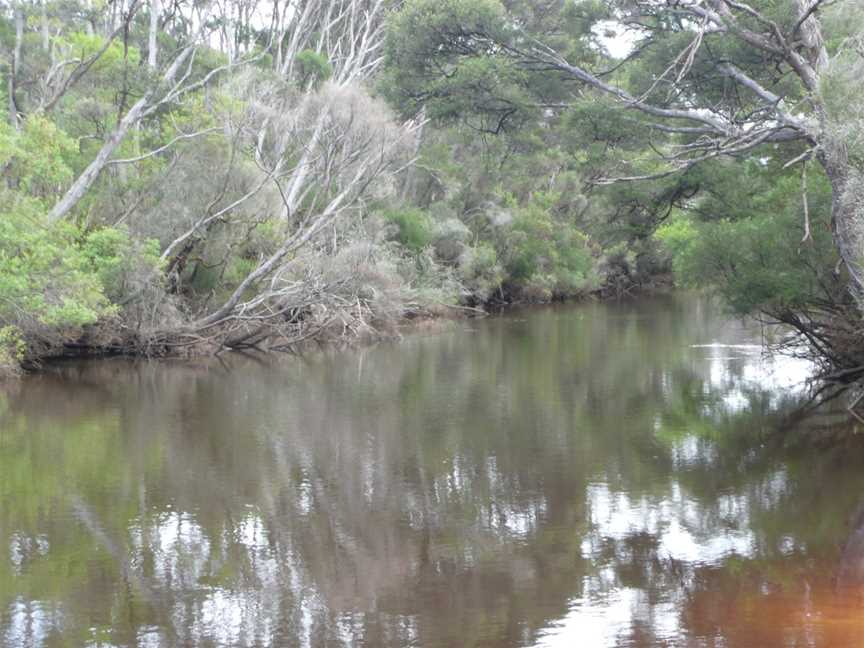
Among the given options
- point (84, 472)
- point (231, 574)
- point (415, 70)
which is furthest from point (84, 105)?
point (231, 574)

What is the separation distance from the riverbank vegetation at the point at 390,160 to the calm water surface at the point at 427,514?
9.60 feet

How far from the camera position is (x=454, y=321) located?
4031 centimetres

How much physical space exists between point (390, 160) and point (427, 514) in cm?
1904

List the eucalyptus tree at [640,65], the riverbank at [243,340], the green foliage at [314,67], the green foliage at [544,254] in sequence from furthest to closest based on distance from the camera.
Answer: the green foliage at [544,254]
the green foliage at [314,67]
the riverbank at [243,340]
the eucalyptus tree at [640,65]

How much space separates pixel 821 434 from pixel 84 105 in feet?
65.1

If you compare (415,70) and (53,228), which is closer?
(415,70)

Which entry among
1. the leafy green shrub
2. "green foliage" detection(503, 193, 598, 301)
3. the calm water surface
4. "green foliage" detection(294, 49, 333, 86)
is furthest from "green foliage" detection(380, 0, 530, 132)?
"green foliage" detection(503, 193, 598, 301)

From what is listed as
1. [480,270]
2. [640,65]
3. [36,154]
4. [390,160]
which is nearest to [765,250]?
[640,65]

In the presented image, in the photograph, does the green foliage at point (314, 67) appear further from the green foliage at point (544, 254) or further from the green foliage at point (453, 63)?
the green foliage at point (453, 63)

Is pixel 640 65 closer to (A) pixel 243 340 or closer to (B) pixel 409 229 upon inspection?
(A) pixel 243 340

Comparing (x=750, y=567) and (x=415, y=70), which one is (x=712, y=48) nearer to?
(x=415, y=70)

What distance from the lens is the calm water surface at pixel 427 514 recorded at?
8477 millimetres

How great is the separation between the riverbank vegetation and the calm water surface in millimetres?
2926

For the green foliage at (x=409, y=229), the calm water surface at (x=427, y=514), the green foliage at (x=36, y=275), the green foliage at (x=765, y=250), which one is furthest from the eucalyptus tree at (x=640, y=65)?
the green foliage at (x=409, y=229)
